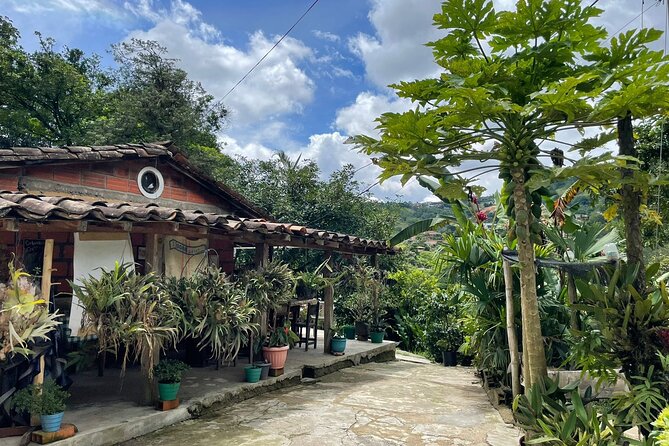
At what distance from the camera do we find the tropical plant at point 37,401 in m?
3.89

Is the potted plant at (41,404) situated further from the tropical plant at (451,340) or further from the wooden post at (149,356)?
the tropical plant at (451,340)

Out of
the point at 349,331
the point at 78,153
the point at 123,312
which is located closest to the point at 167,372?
the point at 123,312

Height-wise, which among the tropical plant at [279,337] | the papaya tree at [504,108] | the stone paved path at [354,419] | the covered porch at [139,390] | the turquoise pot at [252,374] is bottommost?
the stone paved path at [354,419]

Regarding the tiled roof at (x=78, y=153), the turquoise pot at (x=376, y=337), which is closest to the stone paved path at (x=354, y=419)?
the turquoise pot at (x=376, y=337)

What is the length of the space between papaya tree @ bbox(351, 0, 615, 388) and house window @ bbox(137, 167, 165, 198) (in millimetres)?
5295

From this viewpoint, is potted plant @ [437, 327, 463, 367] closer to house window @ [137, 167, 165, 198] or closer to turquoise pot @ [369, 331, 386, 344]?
turquoise pot @ [369, 331, 386, 344]

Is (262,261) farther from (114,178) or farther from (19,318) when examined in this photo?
(19,318)

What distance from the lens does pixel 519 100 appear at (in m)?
3.56

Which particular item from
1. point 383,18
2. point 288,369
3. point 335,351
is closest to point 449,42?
point 383,18

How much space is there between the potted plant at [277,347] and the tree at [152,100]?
1333cm

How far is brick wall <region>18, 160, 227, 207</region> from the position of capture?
6105 millimetres

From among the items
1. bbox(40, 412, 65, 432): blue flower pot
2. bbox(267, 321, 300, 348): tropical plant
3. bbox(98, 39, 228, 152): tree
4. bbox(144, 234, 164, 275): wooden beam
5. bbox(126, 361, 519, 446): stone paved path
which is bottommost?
bbox(126, 361, 519, 446): stone paved path

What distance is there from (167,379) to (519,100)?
475 cm

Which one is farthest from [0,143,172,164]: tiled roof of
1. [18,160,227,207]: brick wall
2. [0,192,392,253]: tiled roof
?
[0,192,392,253]: tiled roof
